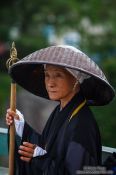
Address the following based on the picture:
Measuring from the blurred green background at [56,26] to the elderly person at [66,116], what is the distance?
11204mm

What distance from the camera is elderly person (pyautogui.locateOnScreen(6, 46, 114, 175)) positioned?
3629 millimetres

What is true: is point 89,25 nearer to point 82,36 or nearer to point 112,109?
point 82,36

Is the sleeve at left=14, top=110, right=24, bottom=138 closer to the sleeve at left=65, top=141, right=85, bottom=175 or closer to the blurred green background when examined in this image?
the sleeve at left=65, top=141, right=85, bottom=175

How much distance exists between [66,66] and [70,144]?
43 cm

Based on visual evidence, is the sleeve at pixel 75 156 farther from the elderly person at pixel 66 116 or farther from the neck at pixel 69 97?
the neck at pixel 69 97

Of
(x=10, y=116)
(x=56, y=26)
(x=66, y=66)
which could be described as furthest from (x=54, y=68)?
(x=56, y=26)

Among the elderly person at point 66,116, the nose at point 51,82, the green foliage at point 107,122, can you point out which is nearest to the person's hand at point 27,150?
the elderly person at point 66,116

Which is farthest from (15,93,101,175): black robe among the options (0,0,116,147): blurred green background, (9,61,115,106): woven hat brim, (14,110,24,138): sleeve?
(0,0,116,147): blurred green background

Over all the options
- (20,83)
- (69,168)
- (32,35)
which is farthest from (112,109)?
(32,35)

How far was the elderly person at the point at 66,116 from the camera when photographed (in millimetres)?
3629

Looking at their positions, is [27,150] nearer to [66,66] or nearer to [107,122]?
[66,66]

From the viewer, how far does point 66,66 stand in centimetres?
365

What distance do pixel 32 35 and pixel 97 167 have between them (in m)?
16.6

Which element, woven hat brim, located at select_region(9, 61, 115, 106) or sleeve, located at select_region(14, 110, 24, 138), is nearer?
woven hat brim, located at select_region(9, 61, 115, 106)
